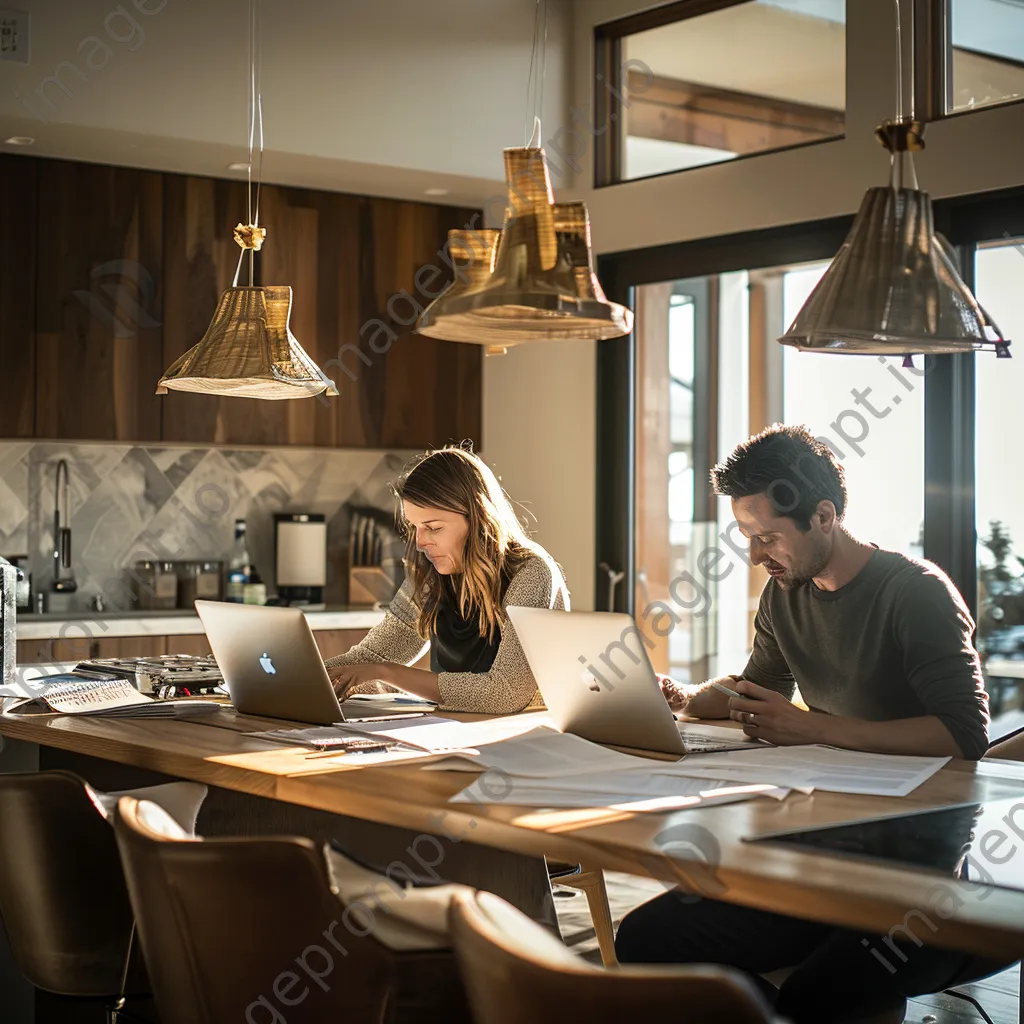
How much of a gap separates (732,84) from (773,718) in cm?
318

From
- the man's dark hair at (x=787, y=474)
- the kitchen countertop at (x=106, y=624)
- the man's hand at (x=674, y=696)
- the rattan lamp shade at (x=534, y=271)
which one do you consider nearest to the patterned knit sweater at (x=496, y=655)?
the man's hand at (x=674, y=696)

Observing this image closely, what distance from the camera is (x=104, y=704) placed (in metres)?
2.77

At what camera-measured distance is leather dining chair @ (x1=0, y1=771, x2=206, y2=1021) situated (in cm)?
218

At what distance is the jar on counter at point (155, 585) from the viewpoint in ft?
17.2

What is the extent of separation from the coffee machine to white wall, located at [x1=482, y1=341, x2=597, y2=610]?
0.77 meters

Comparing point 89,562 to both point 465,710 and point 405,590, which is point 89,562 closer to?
point 405,590

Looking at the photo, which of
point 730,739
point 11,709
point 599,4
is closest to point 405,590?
point 11,709

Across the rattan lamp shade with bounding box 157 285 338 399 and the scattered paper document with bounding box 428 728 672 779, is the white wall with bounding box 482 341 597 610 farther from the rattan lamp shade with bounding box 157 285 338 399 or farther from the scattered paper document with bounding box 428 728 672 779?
the scattered paper document with bounding box 428 728 672 779

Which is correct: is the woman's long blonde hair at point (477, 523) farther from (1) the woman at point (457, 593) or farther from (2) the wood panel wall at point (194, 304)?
(2) the wood panel wall at point (194, 304)

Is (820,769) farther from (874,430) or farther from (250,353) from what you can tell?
(874,430)

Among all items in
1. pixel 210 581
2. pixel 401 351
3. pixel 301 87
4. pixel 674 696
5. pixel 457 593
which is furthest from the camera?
pixel 401 351

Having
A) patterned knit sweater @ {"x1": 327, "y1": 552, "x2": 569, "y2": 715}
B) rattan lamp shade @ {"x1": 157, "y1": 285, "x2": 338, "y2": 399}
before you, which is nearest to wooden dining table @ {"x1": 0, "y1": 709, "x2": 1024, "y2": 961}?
patterned knit sweater @ {"x1": 327, "y1": 552, "x2": 569, "y2": 715}

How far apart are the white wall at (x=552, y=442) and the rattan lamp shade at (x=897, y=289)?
10.7 ft

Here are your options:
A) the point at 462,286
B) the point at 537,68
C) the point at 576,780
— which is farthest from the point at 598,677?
the point at 537,68
